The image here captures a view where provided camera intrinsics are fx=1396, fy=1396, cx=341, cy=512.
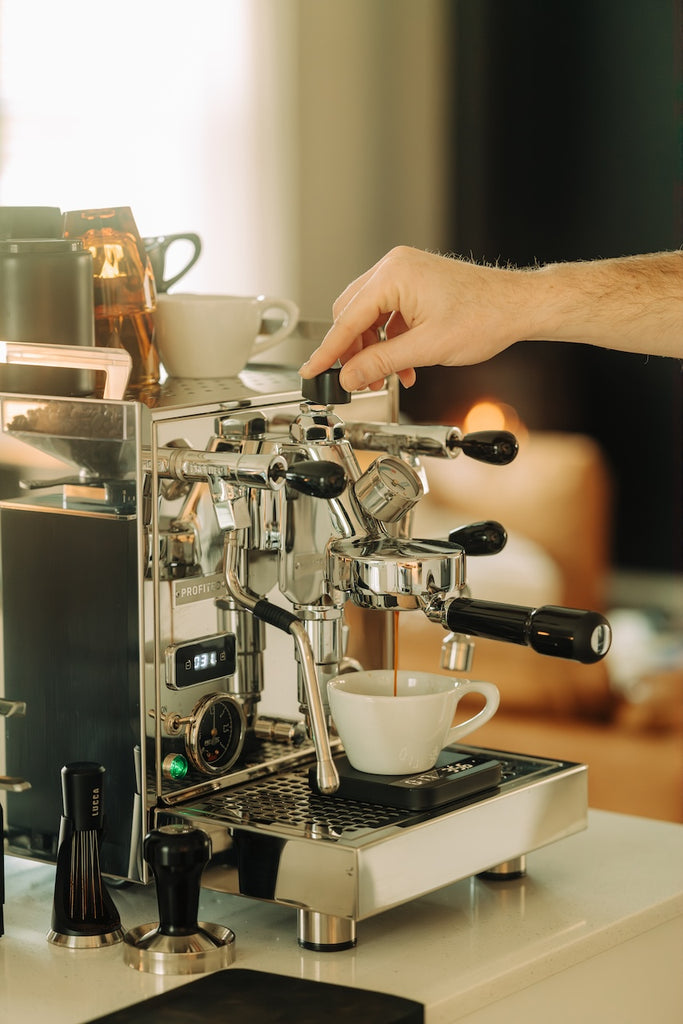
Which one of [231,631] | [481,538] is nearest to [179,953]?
[231,631]

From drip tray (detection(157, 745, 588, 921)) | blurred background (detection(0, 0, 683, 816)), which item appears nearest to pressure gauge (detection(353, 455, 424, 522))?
drip tray (detection(157, 745, 588, 921))

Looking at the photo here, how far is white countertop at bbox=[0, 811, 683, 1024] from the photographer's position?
34.7 inches

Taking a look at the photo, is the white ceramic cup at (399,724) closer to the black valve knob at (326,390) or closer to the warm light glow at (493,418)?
the black valve knob at (326,390)

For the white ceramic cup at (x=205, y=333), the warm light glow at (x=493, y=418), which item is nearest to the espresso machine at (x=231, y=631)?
the white ceramic cup at (x=205, y=333)

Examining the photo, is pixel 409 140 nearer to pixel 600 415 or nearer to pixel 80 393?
pixel 600 415

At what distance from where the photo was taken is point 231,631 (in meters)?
1.06

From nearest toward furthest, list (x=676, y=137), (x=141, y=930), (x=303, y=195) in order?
(x=141, y=930) → (x=676, y=137) → (x=303, y=195)

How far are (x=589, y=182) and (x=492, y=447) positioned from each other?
272 cm

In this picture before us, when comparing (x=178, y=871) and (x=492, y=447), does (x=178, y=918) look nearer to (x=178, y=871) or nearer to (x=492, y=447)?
(x=178, y=871)

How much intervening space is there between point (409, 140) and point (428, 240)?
0.28m

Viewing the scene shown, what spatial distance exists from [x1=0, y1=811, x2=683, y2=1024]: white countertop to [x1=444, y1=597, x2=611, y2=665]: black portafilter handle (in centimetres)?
22

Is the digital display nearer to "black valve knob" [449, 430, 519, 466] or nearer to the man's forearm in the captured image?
"black valve knob" [449, 430, 519, 466]

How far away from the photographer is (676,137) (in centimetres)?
350

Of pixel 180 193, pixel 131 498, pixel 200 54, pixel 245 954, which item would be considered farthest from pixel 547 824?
pixel 200 54
